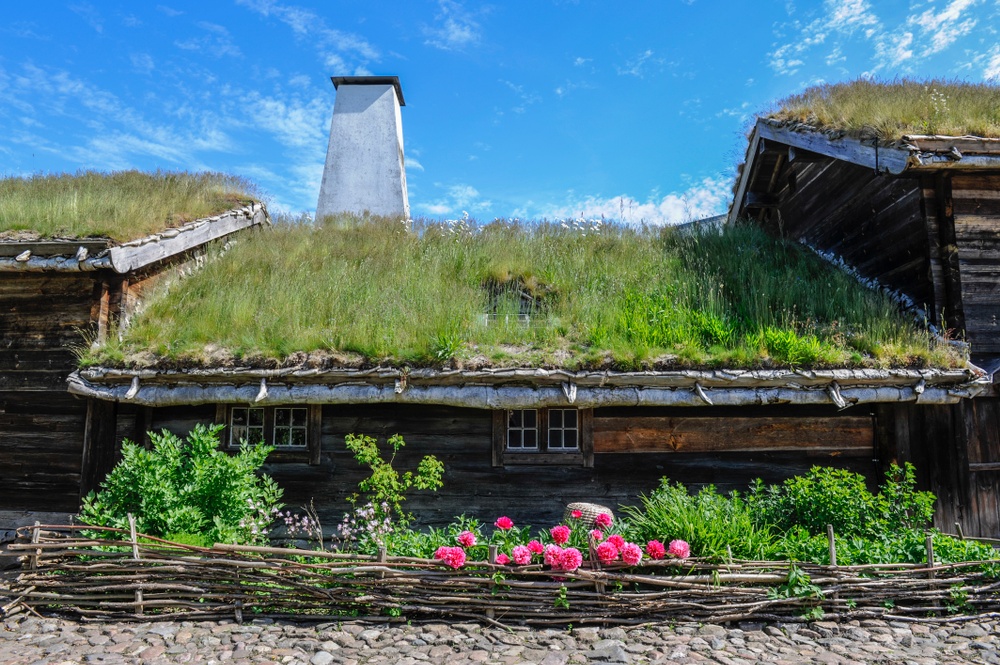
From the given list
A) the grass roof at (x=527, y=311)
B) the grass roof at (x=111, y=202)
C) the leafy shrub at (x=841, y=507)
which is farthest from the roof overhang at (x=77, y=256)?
the leafy shrub at (x=841, y=507)

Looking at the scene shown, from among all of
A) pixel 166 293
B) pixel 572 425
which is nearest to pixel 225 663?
pixel 572 425

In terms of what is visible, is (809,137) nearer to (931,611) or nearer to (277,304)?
(931,611)

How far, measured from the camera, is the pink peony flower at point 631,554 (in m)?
5.60

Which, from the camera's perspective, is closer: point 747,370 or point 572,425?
point 747,370

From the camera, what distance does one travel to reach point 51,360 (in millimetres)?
8664

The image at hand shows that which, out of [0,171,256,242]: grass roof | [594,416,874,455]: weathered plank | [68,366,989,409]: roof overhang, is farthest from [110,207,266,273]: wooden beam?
[594,416,874,455]: weathered plank

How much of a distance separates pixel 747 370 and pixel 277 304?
6.22m

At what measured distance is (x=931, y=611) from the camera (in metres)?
5.86

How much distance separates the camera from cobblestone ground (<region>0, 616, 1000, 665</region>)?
16.2 ft

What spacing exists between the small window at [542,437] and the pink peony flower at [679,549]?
2.28m

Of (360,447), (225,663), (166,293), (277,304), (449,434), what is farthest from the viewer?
(166,293)

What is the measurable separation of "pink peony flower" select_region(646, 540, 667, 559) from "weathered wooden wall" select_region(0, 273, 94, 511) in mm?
7296

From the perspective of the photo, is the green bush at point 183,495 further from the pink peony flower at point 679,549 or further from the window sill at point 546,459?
the pink peony flower at point 679,549

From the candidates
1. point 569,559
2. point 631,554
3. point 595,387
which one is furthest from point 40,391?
point 631,554
